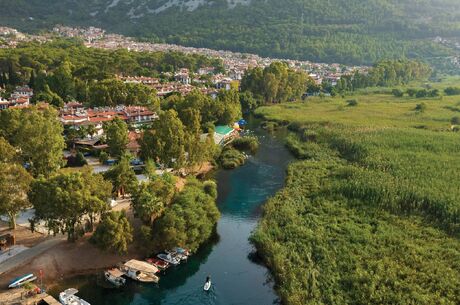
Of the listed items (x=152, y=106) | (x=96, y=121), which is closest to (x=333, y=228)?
(x=96, y=121)

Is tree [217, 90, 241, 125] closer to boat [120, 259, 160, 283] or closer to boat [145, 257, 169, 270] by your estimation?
boat [145, 257, 169, 270]

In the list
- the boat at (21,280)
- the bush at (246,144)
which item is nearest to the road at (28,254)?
the boat at (21,280)

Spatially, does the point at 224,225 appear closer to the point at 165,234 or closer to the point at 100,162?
the point at 165,234

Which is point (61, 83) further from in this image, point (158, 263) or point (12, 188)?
point (158, 263)

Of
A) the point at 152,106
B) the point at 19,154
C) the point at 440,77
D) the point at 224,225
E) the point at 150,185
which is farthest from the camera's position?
the point at 440,77

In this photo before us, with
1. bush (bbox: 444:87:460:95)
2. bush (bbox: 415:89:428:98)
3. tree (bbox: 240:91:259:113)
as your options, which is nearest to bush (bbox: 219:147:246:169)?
tree (bbox: 240:91:259:113)
